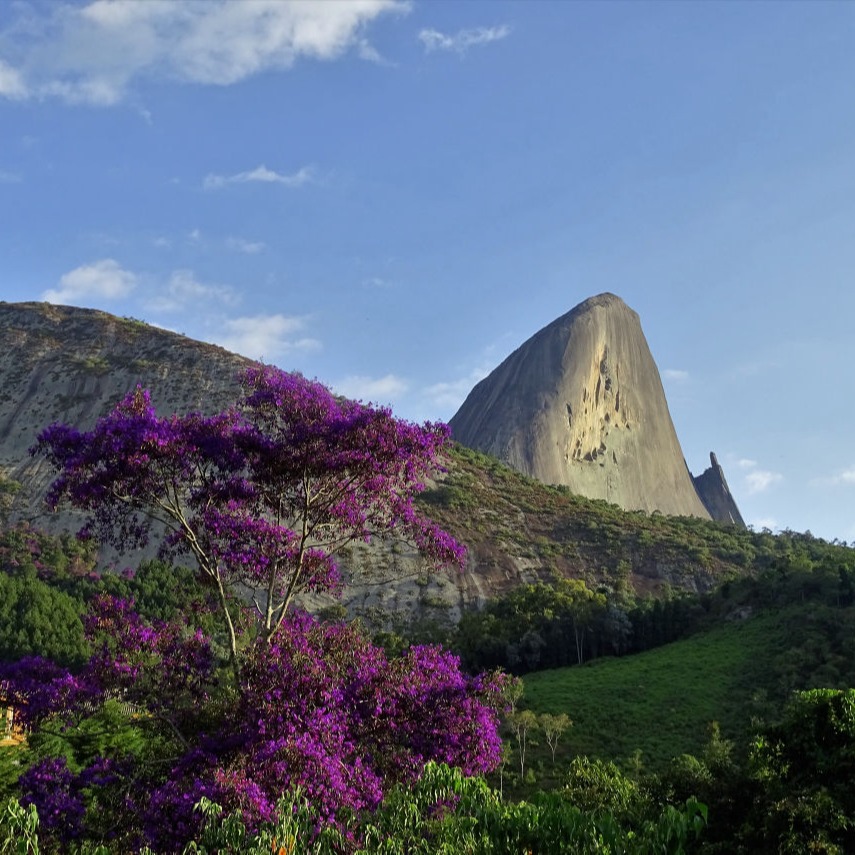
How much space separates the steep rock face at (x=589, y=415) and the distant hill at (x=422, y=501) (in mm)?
21605

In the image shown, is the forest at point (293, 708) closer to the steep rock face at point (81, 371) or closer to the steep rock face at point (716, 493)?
the steep rock face at point (81, 371)

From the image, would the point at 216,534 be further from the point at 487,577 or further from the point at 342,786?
the point at 487,577

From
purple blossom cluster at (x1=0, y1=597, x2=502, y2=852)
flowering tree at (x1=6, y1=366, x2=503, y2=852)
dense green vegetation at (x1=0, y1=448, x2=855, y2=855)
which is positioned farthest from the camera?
flowering tree at (x1=6, y1=366, x2=503, y2=852)

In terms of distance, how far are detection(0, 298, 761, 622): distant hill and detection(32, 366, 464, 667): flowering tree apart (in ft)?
151

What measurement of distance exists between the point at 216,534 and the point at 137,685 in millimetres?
1911

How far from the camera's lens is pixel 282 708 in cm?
809

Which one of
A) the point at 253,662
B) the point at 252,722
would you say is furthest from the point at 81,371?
the point at 252,722

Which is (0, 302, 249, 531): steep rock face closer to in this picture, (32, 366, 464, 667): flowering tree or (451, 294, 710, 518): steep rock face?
(451, 294, 710, 518): steep rock face

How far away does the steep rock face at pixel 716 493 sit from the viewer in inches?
6455

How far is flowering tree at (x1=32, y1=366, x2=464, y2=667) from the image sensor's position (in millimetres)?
9695

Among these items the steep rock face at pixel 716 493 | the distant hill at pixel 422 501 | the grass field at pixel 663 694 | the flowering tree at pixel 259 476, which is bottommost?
the grass field at pixel 663 694

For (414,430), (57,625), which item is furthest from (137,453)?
(57,625)

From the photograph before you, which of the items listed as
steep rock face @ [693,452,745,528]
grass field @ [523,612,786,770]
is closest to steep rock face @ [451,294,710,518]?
steep rock face @ [693,452,745,528]

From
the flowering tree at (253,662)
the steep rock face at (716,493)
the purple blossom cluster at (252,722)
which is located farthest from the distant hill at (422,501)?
the steep rock face at (716,493)
